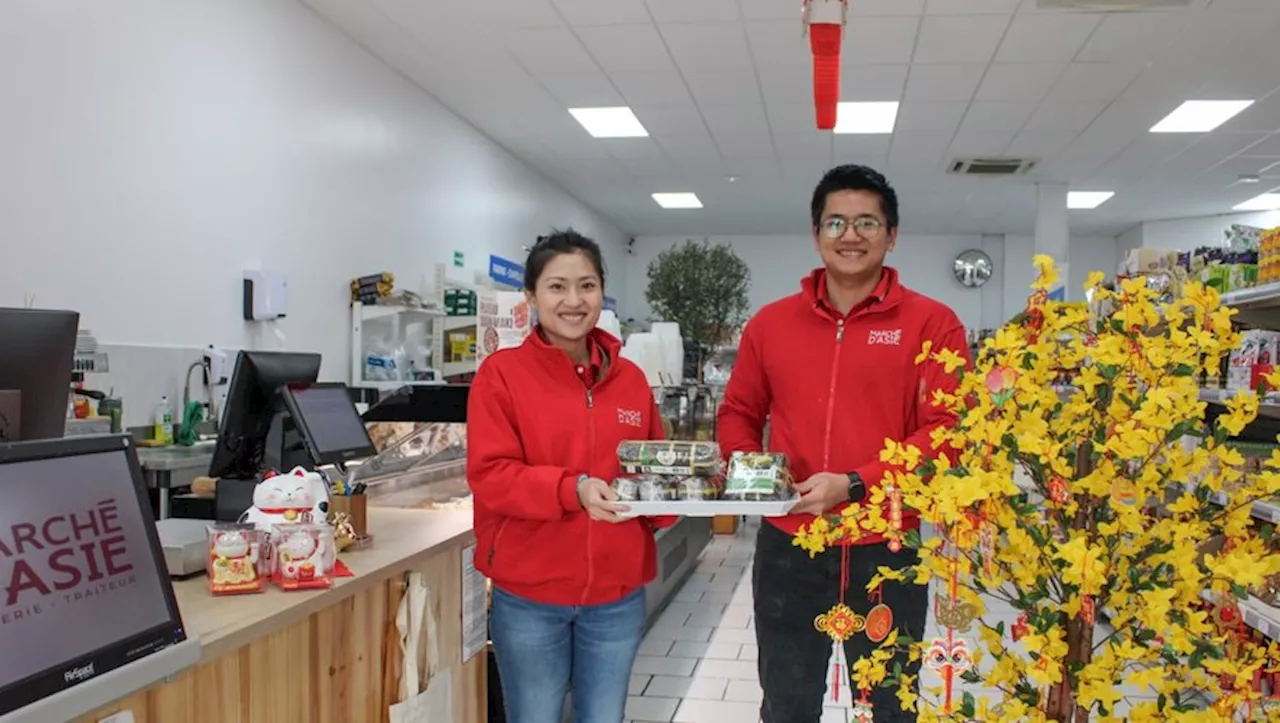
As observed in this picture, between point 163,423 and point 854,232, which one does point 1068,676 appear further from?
point 163,423

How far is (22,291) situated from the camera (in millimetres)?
3818

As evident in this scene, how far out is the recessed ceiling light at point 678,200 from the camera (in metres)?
11.5

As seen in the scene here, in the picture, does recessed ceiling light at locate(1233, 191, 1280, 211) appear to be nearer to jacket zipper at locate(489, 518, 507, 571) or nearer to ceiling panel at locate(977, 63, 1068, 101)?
ceiling panel at locate(977, 63, 1068, 101)

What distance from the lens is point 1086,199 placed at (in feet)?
37.1

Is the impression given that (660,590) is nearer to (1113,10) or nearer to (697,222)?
(1113,10)

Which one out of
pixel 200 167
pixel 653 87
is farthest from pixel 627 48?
pixel 200 167

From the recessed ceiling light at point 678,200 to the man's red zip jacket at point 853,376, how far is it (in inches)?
362

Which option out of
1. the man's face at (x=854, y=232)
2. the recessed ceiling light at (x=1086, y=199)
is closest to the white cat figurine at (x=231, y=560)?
the man's face at (x=854, y=232)

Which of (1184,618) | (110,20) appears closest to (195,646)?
(1184,618)

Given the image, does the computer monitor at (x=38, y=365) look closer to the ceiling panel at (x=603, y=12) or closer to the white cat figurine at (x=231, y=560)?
the white cat figurine at (x=231, y=560)

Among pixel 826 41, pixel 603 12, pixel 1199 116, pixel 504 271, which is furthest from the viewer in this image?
pixel 504 271

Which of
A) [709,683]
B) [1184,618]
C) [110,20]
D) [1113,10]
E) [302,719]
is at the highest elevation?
[1113,10]

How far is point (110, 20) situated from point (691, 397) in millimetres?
4480

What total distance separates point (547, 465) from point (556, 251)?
50 centimetres
